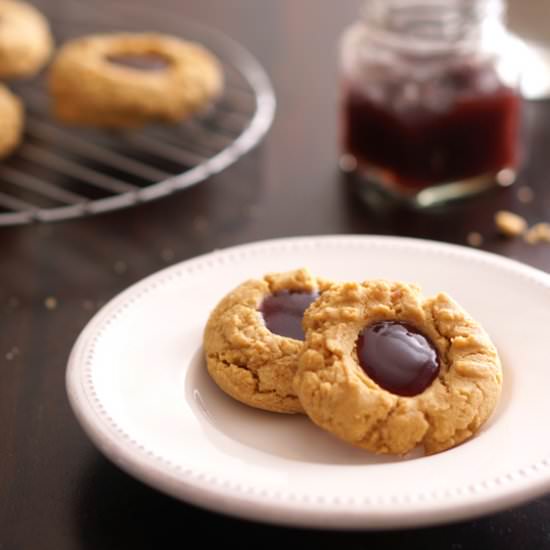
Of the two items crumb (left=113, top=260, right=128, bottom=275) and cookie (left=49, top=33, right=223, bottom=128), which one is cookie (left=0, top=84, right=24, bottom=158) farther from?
crumb (left=113, top=260, right=128, bottom=275)

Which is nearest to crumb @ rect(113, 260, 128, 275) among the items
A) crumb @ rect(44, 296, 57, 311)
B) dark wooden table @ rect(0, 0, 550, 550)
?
dark wooden table @ rect(0, 0, 550, 550)

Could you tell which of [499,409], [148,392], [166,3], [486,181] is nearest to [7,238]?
[148,392]

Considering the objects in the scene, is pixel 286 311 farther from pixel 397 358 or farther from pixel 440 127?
pixel 440 127

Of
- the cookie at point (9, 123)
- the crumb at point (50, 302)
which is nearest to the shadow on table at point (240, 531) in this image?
the crumb at point (50, 302)

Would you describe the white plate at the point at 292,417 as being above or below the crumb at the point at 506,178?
above

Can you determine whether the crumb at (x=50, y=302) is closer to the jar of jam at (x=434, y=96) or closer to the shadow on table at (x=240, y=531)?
the shadow on table at (x=240, y=531)

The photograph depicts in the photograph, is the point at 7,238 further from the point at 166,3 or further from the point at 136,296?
the point at 166,3
